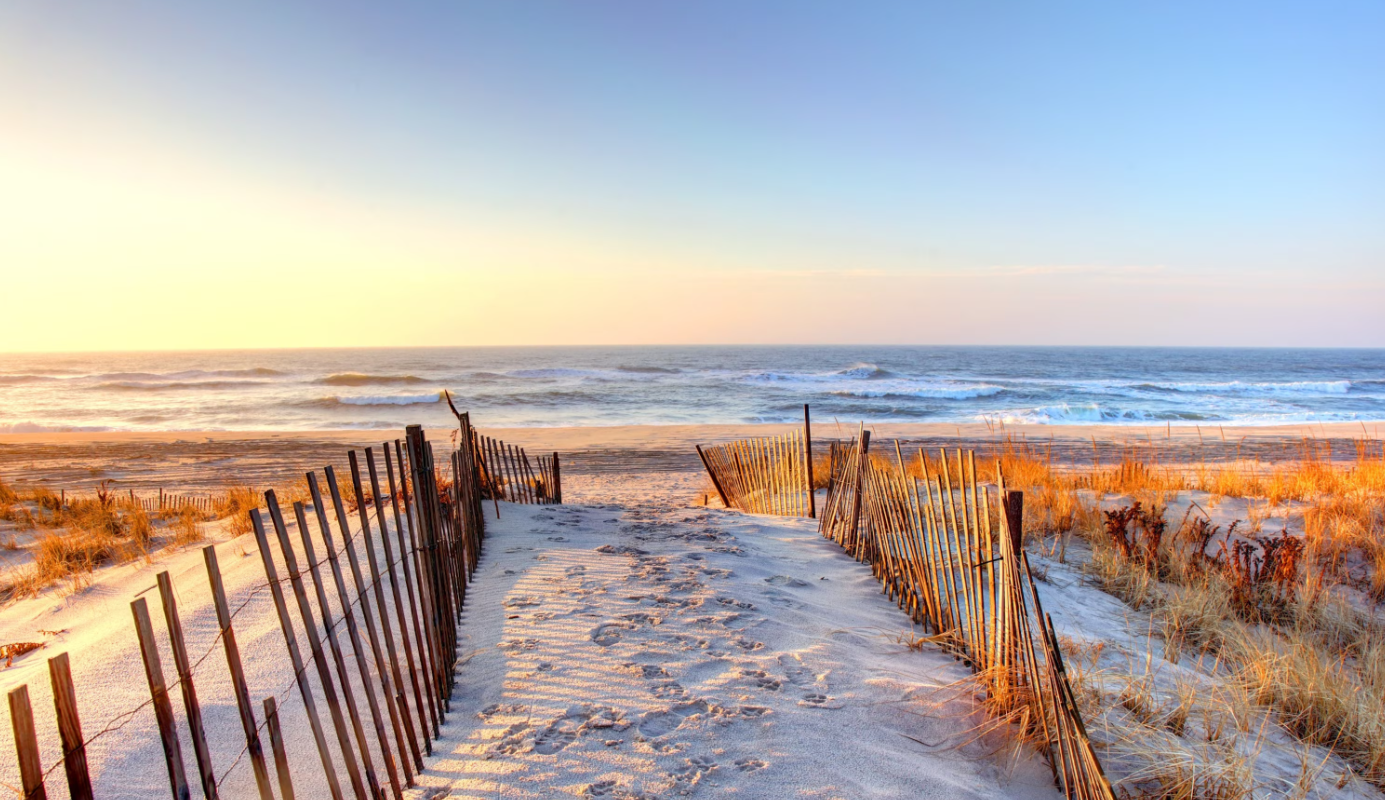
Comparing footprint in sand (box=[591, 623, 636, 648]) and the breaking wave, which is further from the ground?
the breaking wave

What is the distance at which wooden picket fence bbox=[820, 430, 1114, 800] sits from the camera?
269 centimetres

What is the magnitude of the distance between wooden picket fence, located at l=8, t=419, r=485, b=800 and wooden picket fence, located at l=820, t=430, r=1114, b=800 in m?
2.48

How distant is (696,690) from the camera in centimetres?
341

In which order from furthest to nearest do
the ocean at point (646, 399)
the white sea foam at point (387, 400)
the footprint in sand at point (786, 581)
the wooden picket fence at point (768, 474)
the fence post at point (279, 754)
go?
the white sea foam at point (387, 400)
the ocean at point (646, 399)
the wooden picket fence at point (768, 474)
the footprint in sand at point (786, 581)
the fence post at point (279, 754)

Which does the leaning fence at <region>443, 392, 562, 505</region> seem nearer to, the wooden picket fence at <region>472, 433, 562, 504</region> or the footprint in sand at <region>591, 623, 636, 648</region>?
the wooden picket fence at <region>472, 433, 562, 504</region>

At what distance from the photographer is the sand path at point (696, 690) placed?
2.77 m

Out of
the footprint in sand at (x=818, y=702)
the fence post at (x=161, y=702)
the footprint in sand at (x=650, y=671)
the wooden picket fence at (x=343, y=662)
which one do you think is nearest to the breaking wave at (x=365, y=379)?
the wooden picket fence at (x=343, y=662)

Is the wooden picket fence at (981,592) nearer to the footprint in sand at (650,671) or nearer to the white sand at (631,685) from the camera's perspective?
the white sand at (631,685)

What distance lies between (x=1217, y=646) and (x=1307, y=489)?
5156 millimetres

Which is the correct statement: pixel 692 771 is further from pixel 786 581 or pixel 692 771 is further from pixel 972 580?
pixel 786 581

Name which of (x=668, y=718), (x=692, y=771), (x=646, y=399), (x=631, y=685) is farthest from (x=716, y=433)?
(x=692, y=771)

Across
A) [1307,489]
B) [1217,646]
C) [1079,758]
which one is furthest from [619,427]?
[1079,758]

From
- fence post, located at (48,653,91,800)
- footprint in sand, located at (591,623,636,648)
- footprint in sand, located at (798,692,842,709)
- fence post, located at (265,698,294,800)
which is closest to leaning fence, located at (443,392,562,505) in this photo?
footprint in sand, located at (591,623,636,648)

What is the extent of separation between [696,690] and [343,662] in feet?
5.53
